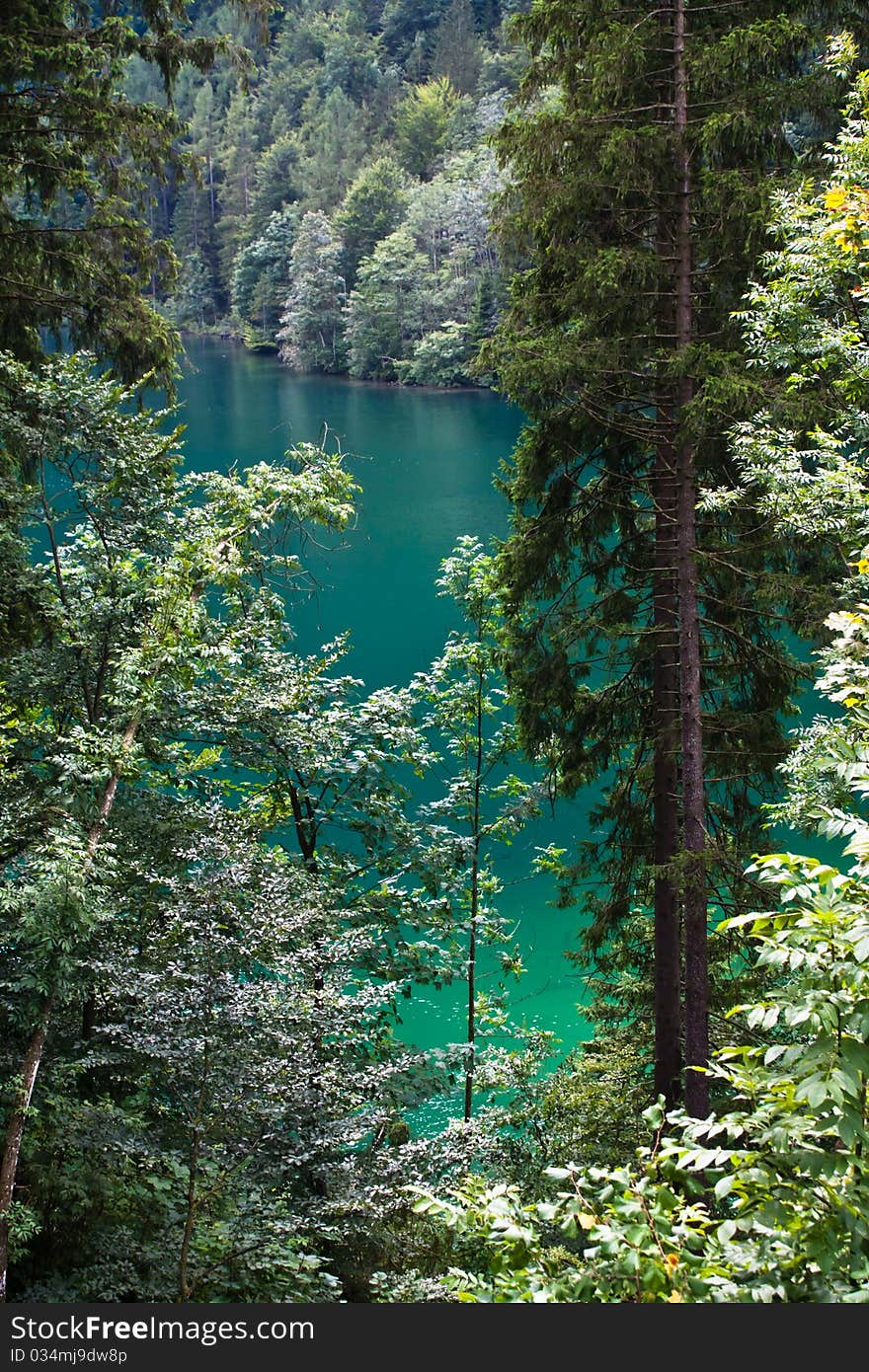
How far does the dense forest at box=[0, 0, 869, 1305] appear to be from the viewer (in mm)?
3038

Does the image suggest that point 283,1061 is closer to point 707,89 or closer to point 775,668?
point 775,668

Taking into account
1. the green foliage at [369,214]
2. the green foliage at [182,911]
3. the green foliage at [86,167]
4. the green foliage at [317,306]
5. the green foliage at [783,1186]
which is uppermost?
the green foliage at [369,214]

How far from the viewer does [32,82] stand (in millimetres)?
8172

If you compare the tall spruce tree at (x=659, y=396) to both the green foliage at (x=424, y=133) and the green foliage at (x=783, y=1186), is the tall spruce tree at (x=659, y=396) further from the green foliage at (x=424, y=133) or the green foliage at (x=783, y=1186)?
the green foliage at (x=424, y=133)

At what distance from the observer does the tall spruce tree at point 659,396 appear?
6.40 m

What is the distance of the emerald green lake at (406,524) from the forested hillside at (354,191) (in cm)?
360

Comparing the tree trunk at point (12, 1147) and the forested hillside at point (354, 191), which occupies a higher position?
the forested hillside at point (354, 191)

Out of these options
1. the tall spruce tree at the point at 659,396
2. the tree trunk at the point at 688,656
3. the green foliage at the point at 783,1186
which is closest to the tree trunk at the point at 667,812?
the tall spruce tree at the point at 659,396

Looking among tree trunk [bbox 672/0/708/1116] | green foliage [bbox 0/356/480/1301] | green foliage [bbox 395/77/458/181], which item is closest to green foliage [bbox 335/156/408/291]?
green foliage [bbox 395/77/458/181]

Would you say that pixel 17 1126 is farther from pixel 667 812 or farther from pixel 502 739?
pixel 502 739

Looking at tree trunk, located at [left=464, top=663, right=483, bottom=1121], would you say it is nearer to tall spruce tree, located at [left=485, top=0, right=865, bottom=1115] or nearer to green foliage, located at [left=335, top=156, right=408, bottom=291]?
tall spruce tree, located at [left=485, top=0, right=865, bottom=1115]

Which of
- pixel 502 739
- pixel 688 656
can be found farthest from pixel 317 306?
pixel 688 656

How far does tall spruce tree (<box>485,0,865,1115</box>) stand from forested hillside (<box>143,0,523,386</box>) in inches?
1011

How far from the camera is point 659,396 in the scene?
278 inches
